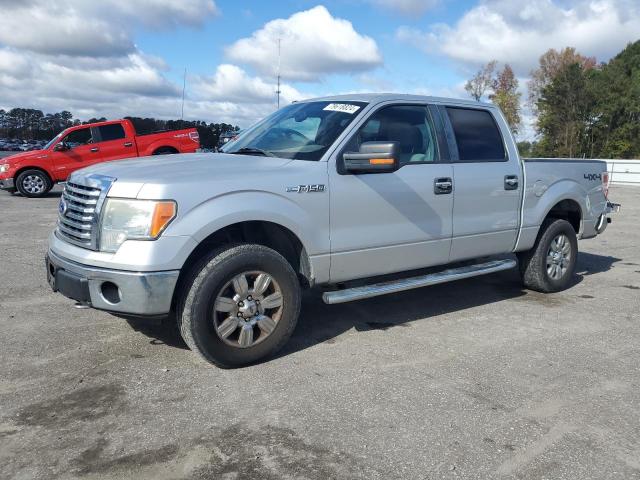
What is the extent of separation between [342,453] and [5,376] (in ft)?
7.46

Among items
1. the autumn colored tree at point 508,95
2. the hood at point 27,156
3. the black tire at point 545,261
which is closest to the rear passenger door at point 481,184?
the black tire at point 545,261

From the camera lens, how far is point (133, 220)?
11.6 ft

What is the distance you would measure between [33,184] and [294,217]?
13210 millimetres

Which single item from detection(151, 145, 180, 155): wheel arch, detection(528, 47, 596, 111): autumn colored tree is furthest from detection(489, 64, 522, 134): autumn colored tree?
Result: detection(151, 145, 180, 155): wheel arch

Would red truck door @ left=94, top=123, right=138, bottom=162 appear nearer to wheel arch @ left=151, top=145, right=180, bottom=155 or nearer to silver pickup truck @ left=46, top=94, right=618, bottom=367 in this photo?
wheel arch @ left=151, top=145, right=180, bottom=155

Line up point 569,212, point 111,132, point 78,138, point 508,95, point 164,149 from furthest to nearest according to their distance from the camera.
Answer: point 508,95, point 164,149, point 111,132, point 78,138, point 569,212

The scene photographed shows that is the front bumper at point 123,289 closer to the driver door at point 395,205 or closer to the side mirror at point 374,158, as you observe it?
the driver door at point 395,205

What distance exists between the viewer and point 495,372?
12.9 feet

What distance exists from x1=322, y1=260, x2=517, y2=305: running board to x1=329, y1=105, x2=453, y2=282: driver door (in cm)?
11

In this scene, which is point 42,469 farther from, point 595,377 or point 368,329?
point 595,377

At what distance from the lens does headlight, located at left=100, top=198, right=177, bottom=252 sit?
3.51 m

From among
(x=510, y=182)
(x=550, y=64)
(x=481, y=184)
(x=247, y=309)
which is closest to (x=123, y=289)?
(x=247, y=309)

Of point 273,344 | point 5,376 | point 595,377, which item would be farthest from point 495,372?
point 5,376

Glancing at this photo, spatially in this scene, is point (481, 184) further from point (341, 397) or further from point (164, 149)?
point (164, 149)
